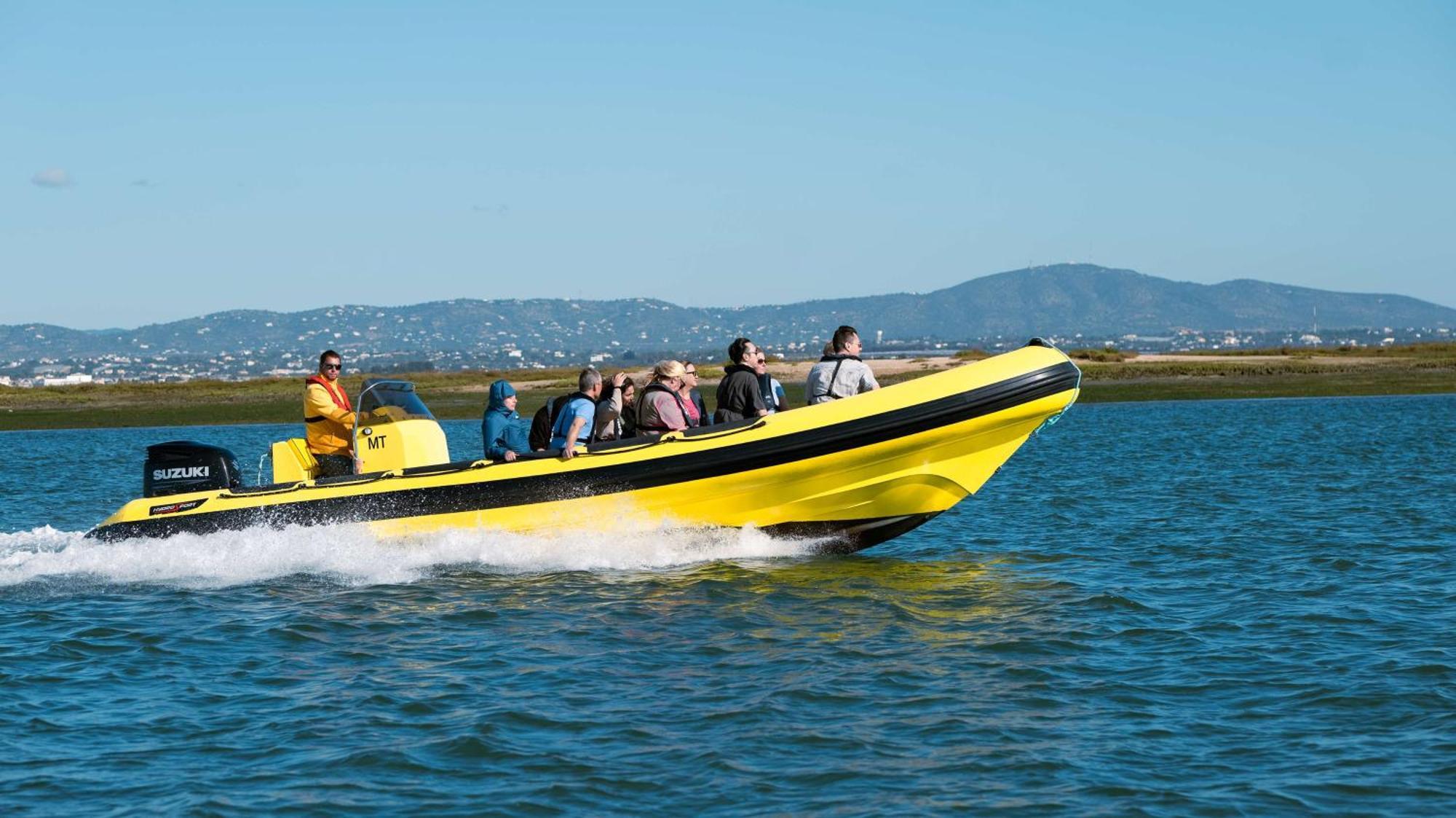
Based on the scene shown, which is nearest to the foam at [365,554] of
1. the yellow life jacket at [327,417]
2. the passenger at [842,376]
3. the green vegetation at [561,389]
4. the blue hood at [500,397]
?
the yellow life jacket at [327,417]

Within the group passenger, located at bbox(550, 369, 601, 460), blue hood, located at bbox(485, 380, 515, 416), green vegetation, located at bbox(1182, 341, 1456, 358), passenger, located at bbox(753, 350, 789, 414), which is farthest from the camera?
green vegetation, located at bbox(1182, 341, 1456, 358)

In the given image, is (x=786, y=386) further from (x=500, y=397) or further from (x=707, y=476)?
(x=707, y=476)

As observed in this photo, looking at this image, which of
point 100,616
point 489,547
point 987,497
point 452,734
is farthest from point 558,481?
point 987,497

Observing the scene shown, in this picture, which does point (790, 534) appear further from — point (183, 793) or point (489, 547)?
point (183, 793)

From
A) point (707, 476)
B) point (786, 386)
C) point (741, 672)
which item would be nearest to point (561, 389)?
point (786, 386)

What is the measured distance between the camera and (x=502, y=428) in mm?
11930

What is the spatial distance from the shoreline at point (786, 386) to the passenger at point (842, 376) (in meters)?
23.1

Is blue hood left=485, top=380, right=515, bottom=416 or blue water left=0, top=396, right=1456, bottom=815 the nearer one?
blue water left=0, top=396, right=1456, bottom=815

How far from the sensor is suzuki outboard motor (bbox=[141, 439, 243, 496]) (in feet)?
39.6

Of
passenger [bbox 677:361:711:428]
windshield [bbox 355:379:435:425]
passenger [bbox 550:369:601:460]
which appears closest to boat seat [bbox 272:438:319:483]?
windshield [bbox 355:379:435:425]

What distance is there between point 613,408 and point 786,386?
32913 mm

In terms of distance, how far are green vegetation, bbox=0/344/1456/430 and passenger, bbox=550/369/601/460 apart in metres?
23.9

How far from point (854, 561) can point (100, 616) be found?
18.9ft

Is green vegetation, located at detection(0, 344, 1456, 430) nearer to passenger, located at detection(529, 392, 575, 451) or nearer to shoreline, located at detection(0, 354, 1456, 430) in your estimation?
shoreline, located at detection(0, 354, 1456, 430)
